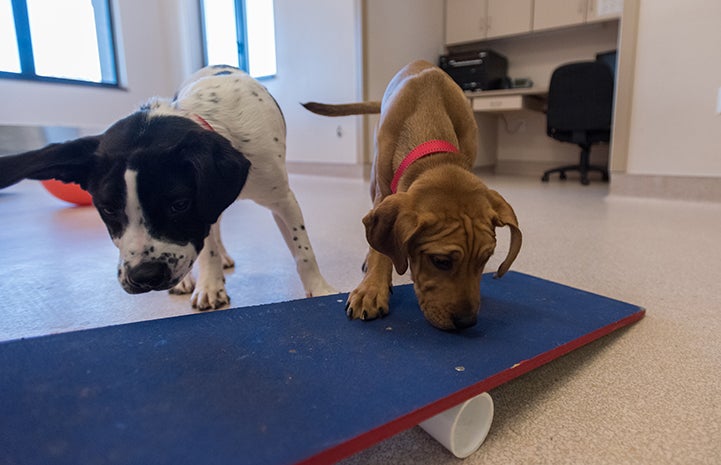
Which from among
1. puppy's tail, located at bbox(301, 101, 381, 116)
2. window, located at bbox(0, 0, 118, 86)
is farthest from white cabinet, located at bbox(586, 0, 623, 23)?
window, located at bbox(0, 0, 118, 86)

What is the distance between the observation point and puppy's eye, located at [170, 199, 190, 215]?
1.05 metres

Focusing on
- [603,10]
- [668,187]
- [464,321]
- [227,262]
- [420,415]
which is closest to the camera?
[420,415]

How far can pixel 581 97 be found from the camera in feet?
17.9

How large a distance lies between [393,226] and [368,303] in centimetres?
24

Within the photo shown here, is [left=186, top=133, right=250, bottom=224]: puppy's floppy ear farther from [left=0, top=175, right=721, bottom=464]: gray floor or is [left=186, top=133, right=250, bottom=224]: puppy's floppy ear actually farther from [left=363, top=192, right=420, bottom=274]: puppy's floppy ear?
[left=0, top=175, right=721, bottom=464]: gray floor

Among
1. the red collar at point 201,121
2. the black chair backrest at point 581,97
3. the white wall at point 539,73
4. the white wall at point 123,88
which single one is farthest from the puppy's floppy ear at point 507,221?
the white wall at point 123,88

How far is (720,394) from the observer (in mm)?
915

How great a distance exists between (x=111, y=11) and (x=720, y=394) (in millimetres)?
8436

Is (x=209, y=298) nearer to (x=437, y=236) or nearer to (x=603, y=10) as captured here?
(x=437, y=236)

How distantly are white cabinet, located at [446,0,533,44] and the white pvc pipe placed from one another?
22.3 feet

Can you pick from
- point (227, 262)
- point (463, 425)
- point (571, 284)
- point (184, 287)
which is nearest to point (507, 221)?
point (463, 425)

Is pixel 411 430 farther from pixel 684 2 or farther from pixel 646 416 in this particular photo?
pixel 684 2

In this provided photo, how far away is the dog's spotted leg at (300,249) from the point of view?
5.01 ft

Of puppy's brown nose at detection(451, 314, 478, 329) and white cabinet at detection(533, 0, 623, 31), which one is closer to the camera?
puppy's brown nose at detection(451, 314, 478, 329)
